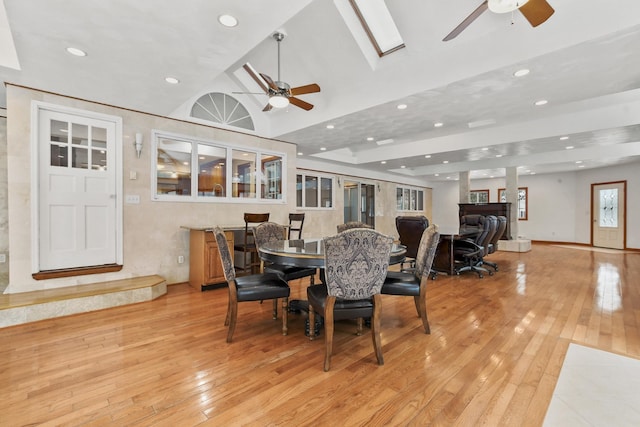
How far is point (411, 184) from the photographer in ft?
40.0

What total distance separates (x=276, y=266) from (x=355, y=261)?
1.75 metres

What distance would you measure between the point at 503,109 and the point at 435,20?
1.83 meters

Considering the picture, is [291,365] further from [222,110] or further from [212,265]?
[222,110]

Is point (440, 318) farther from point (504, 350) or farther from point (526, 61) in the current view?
point (526, 61)

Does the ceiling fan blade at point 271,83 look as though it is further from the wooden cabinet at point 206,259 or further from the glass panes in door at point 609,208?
the glass panes in door at point 609,208

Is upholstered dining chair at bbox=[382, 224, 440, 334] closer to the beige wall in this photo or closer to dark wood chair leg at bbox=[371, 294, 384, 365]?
dark wood chair leg at bbox=[371, 294, 384, 365]

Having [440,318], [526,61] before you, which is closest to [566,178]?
[526,61]

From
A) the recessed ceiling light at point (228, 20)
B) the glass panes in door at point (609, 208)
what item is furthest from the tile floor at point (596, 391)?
the glass panes in door at point (609, 208)

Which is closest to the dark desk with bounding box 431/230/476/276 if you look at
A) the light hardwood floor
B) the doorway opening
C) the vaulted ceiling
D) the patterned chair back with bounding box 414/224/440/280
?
the light hardwood floor

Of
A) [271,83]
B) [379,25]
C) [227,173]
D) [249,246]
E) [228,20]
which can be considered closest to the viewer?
[228,20]

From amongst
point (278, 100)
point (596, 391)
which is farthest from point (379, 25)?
point (596, 391)

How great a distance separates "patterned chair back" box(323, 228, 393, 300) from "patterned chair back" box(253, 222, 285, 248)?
164 centimetres

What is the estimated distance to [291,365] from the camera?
217cm

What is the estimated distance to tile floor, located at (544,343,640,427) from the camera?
1.64 meters
